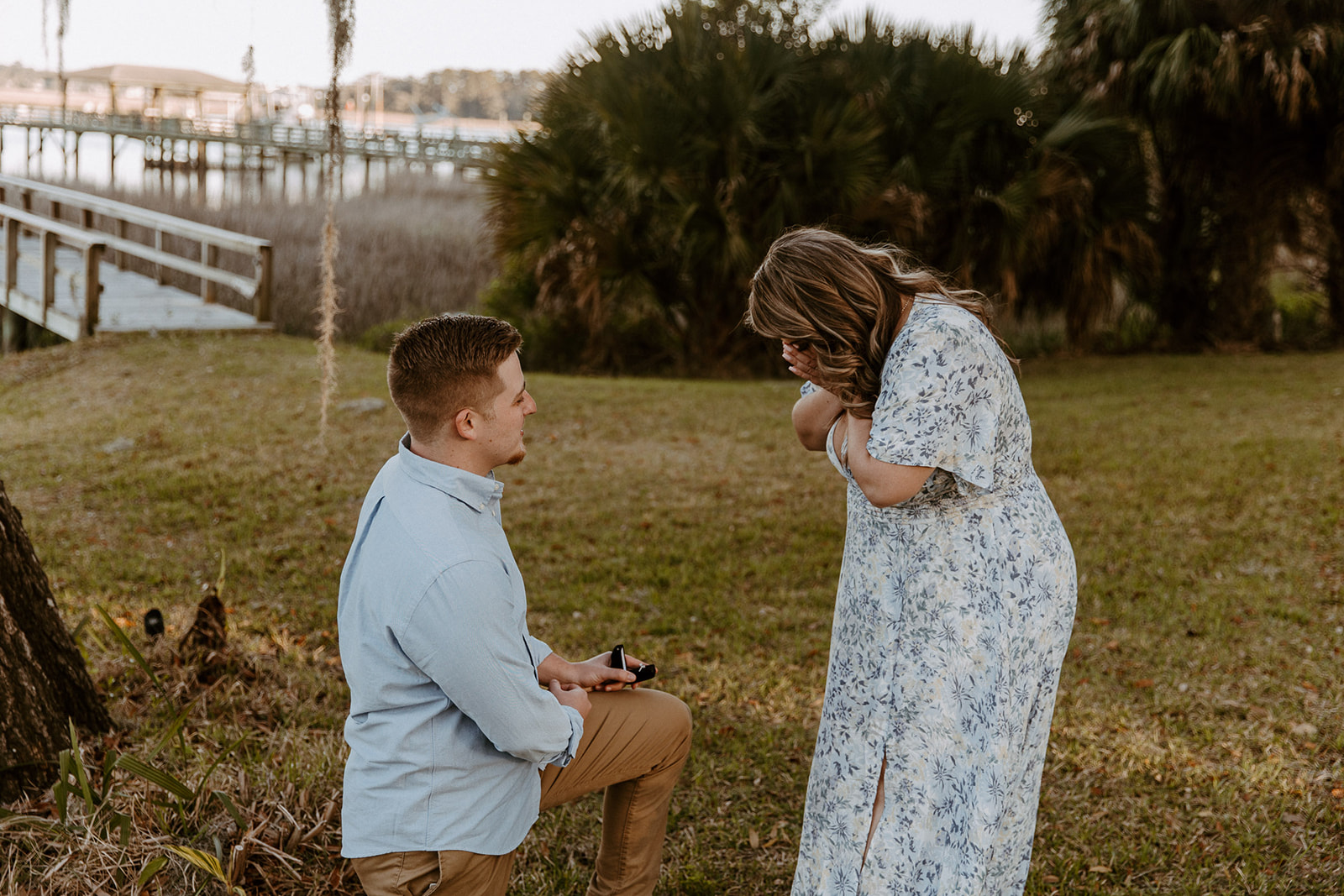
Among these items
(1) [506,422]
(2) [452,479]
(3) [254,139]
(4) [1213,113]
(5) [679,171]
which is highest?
(4) [1213,113]

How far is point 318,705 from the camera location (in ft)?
13.0

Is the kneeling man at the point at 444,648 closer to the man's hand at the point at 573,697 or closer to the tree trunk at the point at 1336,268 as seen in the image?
the man's hand at the point at 573,697

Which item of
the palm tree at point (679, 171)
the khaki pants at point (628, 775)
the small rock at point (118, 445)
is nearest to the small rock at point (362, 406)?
the small rock at point (118, 445)

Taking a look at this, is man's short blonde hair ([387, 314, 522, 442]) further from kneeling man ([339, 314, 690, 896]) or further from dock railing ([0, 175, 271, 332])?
dock railing ([0, 175, 271, 332])

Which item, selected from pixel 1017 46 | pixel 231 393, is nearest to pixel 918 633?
pixel 231 393

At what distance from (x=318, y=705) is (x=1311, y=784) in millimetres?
3653

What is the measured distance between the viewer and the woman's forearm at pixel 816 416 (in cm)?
251

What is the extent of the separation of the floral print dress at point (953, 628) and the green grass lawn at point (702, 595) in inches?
36.3

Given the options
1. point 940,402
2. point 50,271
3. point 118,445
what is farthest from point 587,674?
point 50,271

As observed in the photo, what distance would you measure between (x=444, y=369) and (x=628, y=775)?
3.59 ft

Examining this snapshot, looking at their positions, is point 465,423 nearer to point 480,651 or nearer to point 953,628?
point 480,651

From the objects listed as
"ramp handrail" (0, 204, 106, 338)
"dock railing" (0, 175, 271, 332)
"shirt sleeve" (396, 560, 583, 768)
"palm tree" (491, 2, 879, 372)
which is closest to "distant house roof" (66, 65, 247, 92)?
"dock railing" (0, 175, 271, 332)

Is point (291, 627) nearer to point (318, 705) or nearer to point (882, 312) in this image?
point (318, 705)

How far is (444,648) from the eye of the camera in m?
1.83
